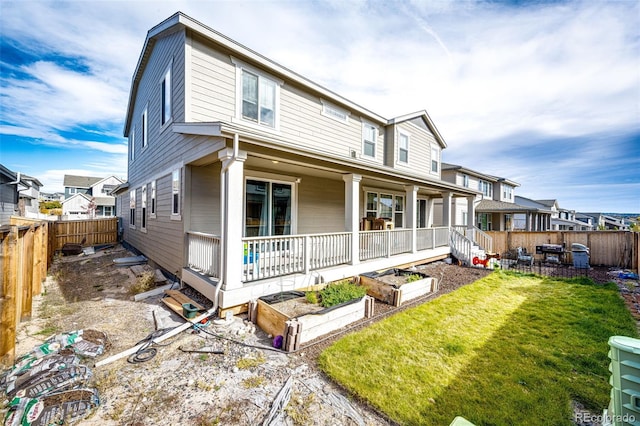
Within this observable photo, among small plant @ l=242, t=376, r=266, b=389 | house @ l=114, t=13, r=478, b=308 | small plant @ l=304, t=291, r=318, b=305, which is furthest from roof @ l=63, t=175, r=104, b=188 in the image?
small plant @ l=242, t=376, r=266, b=389

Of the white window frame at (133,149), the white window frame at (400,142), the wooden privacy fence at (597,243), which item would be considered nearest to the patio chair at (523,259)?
the wooden privacy fence at (597,243)

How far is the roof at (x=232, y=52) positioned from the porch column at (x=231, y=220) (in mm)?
3748

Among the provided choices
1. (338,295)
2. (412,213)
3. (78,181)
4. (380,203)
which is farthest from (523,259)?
(78,181)

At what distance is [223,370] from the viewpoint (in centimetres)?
343

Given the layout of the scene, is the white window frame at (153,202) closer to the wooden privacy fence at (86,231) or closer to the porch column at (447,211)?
the wooden privacy fence at (86,231)

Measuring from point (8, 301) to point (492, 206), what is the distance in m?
26.4

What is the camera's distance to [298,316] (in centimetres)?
433

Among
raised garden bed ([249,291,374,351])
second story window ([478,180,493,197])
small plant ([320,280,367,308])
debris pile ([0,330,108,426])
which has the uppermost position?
second story window ([478,180,493,197])

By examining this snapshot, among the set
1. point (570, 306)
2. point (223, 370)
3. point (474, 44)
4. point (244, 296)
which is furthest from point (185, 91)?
point (570, 306)

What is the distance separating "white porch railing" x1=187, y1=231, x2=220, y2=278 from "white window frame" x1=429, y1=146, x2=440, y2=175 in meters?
12.6

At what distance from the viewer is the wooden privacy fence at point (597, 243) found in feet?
37.1

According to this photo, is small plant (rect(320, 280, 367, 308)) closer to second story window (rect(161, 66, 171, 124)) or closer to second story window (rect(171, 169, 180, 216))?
second story window (rect(171, 169, 180, 216))

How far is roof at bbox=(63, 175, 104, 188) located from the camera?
4263 centimetres

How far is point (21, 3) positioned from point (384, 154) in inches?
492
